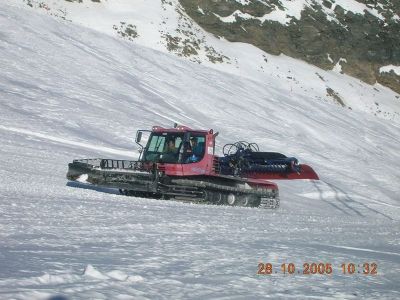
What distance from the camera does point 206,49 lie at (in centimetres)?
3666

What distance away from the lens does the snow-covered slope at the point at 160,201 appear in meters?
5.37

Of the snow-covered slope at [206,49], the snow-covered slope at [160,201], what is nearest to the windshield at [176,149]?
the snow-covered slope at [160,201]

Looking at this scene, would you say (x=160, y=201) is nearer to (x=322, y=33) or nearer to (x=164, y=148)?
(x=164, y=148)

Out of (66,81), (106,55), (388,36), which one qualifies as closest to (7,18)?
(106,55)

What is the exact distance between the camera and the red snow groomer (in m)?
12.7

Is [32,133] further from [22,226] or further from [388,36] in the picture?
[388,36]

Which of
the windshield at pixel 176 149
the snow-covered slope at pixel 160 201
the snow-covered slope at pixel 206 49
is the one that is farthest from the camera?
the snow-covered slope at pixel 206 49

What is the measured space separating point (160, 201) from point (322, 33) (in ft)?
119

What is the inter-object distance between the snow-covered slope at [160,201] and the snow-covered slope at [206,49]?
71.7 inches

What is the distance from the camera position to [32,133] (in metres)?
16.3
